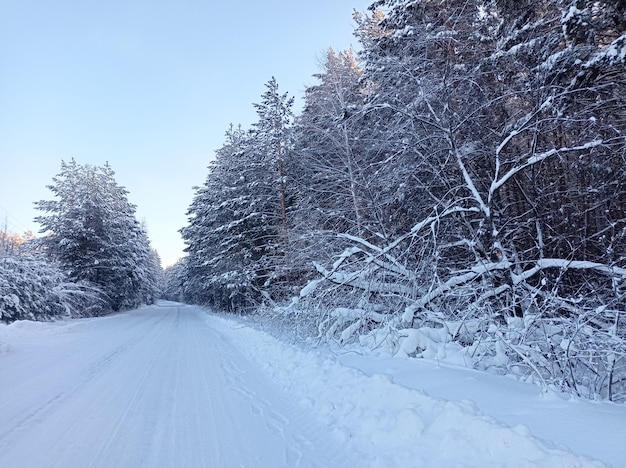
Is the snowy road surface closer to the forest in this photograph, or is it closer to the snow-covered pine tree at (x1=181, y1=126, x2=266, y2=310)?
the forest

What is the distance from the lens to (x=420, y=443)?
323 cm

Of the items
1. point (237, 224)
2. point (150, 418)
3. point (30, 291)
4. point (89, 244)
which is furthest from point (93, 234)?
point (150, 418)

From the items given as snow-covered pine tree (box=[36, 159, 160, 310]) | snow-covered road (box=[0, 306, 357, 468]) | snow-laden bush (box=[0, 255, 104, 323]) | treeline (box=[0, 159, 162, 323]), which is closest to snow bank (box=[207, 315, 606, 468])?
snow-covered road (box=[0, 306, 357, 468])

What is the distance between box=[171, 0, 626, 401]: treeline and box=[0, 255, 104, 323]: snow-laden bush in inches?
545

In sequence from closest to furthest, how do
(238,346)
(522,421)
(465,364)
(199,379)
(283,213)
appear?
1. (522,421)
2. (465,364)
3. (199,379)
4. (238,346)
5. (283,213)

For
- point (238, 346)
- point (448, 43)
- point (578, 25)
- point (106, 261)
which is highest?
point (448, 43)

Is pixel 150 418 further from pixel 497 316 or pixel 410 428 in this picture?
pixel 497 316

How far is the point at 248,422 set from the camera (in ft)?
14.8

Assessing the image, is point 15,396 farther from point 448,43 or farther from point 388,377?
point 448,43

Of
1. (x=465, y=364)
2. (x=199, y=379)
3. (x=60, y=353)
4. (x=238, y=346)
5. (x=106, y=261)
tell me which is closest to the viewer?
(x=465, y=364)

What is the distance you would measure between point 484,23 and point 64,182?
33.8 metres

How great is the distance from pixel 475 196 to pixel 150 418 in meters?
6.29

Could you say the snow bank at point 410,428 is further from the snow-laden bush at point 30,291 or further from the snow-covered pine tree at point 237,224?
the snow-laden bush at point 30,291

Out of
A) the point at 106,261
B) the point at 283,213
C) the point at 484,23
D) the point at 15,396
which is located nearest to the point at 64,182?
the point at 106,261
